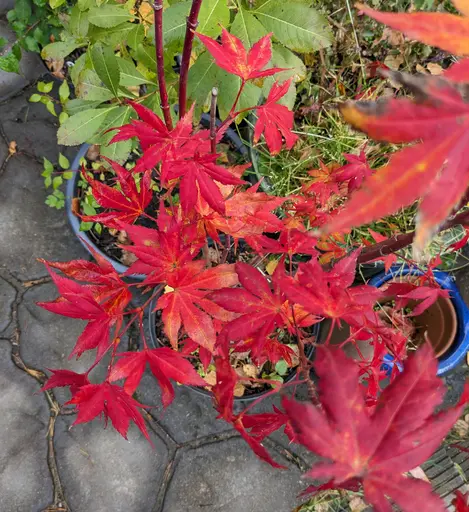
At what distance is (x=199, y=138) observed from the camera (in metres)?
0.69

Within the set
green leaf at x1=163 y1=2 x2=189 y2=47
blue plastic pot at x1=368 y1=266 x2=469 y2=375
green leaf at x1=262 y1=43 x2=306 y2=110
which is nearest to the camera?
green leaf at x1=163 y1=2 x2=189 y2=47

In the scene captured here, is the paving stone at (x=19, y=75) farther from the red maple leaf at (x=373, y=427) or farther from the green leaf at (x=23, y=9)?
the red maple leaf at (x=373, y=427)

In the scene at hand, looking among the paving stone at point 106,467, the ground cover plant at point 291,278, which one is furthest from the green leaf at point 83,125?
the paving stone at point 106,467

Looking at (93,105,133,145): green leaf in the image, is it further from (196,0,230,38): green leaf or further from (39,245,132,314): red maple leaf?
(39,245,132,314): red maple leaf

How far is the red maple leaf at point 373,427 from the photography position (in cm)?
41

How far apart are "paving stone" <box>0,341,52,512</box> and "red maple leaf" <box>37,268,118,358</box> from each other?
811 mm

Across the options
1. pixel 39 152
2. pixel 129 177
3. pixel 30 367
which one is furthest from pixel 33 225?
pixel 129 177

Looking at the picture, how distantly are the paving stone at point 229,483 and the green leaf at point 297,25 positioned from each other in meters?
1.15

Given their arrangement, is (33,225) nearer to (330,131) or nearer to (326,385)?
(330,131)

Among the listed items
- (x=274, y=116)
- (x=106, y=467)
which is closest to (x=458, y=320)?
(x=274, y=116)

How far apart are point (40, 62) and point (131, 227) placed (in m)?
1.29

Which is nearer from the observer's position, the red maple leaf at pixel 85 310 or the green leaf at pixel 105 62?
the red maple leaf at pixel 85 310

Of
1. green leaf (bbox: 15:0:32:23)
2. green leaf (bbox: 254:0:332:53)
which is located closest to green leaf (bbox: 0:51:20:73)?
green leaf (bbox: 15:0:32:23)

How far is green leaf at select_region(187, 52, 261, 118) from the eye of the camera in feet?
3.03
